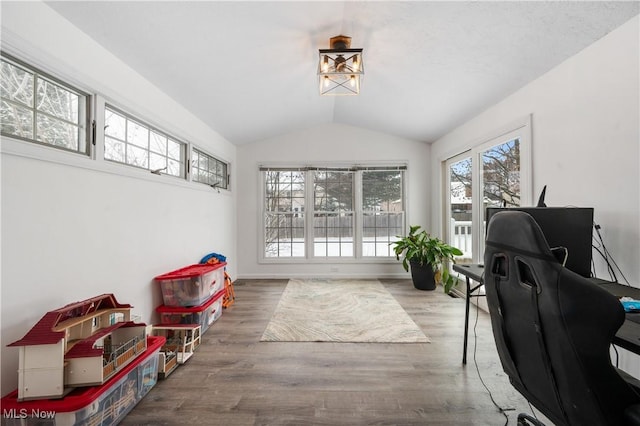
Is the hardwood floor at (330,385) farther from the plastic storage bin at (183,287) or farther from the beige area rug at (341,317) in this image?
the plastic storage bin at (183,287)

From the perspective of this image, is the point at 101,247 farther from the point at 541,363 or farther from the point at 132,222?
the point at 541,363

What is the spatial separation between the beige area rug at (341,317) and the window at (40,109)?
223cm

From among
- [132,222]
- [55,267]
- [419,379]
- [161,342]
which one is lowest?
[419,379]

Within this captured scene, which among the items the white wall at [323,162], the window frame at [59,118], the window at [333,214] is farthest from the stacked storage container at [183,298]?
the window at [333,214]

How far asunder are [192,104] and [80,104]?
1.32 meters

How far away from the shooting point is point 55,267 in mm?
1573

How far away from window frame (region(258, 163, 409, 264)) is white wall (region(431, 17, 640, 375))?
8.53 ft

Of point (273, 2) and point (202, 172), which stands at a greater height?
point (273, 2)

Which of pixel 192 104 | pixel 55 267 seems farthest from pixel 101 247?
pixel 192 104

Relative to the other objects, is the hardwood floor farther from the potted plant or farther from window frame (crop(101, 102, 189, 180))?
window frame (crop(101, 102, 189, 180))

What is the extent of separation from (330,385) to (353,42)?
2862 millimetres

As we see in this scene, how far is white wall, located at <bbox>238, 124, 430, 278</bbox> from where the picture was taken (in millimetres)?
4941

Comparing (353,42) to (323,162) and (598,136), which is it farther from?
(323,162)

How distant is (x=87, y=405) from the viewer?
50.8 inches
